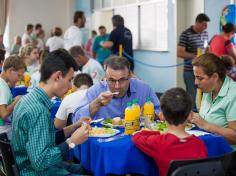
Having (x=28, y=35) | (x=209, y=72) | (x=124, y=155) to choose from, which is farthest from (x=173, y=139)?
(x=28, y=35)

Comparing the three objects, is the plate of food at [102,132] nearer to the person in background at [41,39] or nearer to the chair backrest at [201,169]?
the chair backrest at [201,169]

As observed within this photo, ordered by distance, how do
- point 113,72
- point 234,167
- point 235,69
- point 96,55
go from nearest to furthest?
point 234,167 → point 113,72 → point 235,69 → point 96,55

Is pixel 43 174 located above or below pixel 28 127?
below

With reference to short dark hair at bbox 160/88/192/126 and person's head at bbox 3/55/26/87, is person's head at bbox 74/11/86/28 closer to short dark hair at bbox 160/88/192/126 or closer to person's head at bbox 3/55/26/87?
person's head at bbox 3/55/26/87

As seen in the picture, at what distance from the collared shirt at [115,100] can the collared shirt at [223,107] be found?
0.43m

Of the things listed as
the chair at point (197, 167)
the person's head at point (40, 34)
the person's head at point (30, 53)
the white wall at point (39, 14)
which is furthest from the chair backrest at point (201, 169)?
the white wall at point (39, 14)

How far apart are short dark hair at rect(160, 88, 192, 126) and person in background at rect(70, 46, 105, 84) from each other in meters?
3.07

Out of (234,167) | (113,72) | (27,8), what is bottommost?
(234,167)

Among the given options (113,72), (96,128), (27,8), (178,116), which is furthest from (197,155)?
(27,8)

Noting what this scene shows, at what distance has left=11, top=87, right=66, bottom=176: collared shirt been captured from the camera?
2061 millimetres

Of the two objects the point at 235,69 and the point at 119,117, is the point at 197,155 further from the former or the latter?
the point at 235,69

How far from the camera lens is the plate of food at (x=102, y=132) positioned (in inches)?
98.6

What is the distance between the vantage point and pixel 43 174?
2201mm

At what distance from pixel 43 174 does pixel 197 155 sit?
32.2 inches
